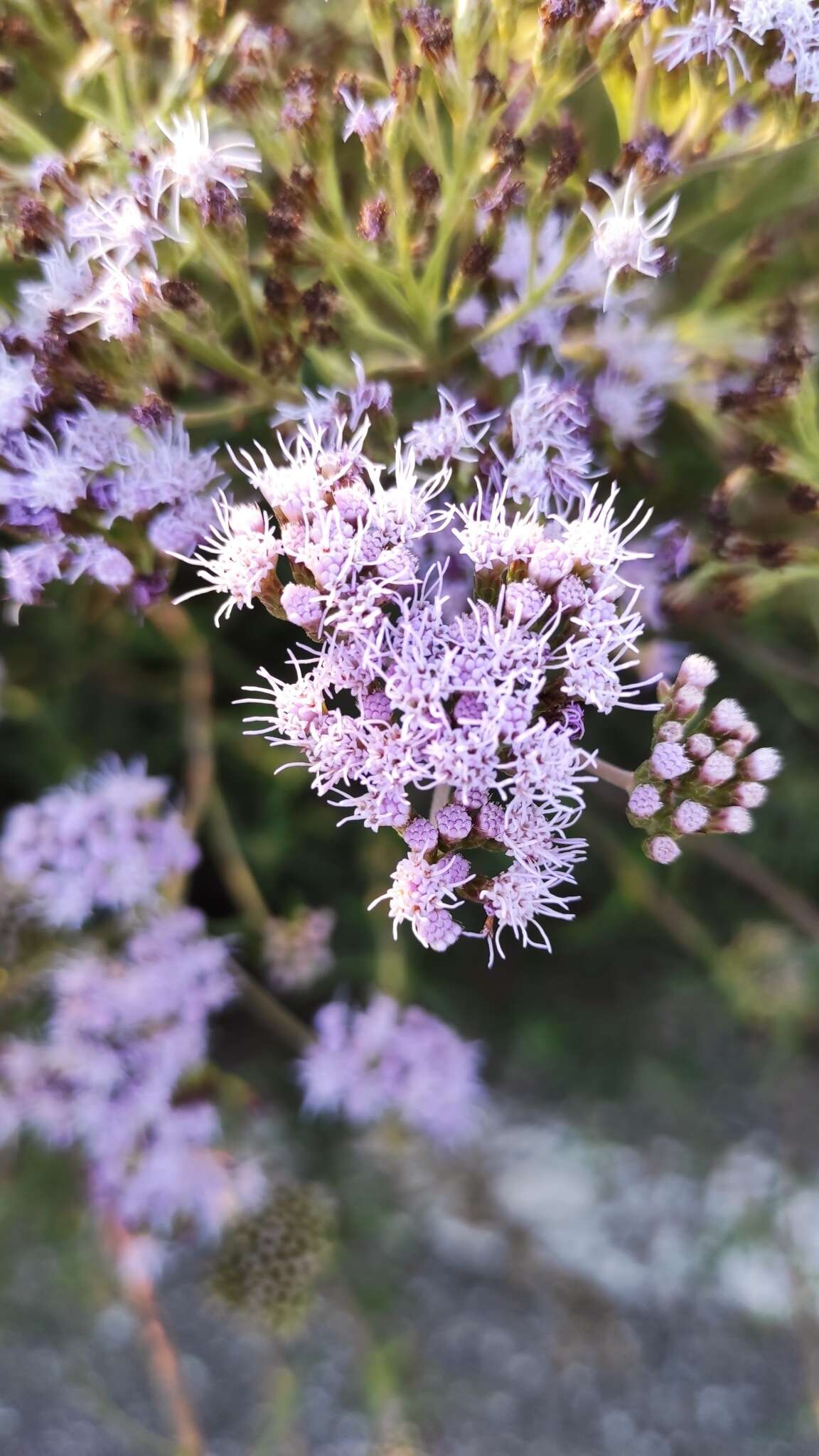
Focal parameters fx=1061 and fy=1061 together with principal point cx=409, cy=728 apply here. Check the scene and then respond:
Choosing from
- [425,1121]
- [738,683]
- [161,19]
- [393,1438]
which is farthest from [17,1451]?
[161,19]

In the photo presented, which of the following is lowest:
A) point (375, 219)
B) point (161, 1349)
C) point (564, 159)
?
point (161, 1349)

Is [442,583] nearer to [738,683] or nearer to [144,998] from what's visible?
[144,998]

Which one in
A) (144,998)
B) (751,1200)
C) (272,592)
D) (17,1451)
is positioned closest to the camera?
(272,592)

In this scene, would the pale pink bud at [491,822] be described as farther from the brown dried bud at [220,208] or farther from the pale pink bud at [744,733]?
the brown dried bud at [220,208]

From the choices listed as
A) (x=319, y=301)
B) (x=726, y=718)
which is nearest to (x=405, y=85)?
(x=319, y=301)

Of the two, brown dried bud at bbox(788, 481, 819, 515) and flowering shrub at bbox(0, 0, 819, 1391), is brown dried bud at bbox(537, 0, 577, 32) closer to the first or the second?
flowering shrub at bbox(0, 0, 819, 1391)

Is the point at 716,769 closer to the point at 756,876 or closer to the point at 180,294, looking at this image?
the point at 180,294
